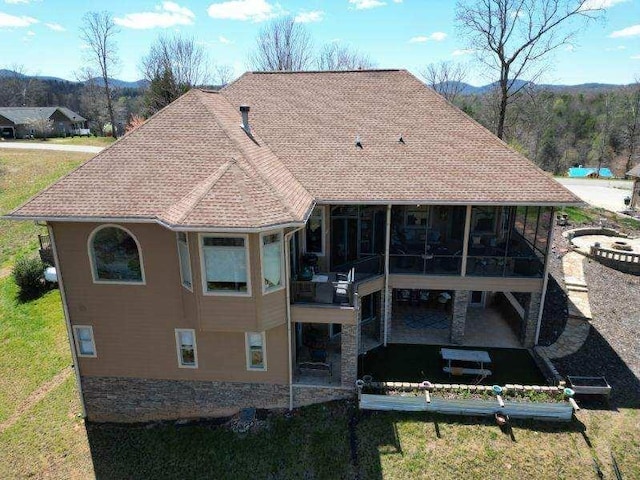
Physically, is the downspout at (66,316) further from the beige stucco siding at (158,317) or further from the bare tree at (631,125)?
the bare tree at (631,125)

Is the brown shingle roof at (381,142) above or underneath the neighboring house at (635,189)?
above

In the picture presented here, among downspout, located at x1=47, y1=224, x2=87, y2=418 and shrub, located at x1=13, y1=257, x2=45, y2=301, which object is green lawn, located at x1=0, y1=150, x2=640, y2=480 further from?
shrub, located at x1=13, y1=257, x2=45, y2=301

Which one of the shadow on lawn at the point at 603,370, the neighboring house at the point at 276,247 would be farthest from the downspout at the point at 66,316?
the shadow on lawn at the point at 603,370

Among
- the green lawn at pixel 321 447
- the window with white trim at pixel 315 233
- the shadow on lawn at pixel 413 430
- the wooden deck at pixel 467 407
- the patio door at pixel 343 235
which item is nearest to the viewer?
the green lawn at pixel 321 447

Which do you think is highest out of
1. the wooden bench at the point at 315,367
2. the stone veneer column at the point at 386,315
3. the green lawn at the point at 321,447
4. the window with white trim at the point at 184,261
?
the window with white trim at the point at 184,261

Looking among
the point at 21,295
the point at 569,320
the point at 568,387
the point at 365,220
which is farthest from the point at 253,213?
the point at 21,295

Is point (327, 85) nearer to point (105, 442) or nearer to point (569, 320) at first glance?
point (569, 320)

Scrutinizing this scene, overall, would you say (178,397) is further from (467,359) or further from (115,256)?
(467,359)
